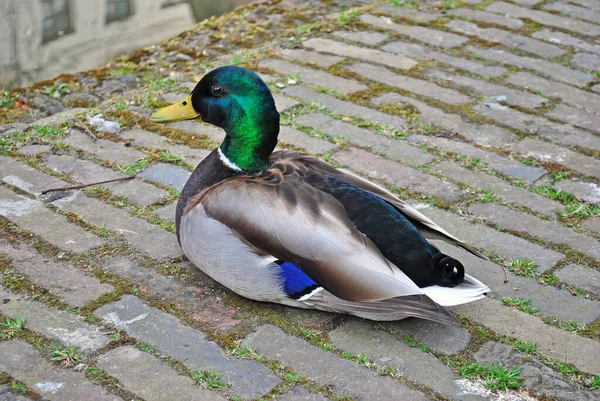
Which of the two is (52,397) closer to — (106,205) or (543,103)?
(106,205)

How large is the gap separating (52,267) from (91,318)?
0.40m

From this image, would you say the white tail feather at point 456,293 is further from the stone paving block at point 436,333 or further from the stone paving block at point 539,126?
the stone paving block at point 539,126

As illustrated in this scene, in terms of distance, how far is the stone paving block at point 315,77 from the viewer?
5.23m

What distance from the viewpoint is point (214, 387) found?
292cm

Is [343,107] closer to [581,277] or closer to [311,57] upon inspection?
[311,57]

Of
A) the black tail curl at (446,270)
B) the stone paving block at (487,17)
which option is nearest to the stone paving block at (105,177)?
the black tail curl at (446,270)

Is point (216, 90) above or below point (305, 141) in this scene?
above

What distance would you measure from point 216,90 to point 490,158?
1.68 m

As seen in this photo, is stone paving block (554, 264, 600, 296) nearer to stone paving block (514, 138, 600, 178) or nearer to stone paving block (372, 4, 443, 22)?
stone paving block (514, 138, 600, 178)

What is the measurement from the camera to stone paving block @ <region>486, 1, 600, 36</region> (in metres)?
6.09

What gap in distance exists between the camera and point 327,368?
9.99 feet

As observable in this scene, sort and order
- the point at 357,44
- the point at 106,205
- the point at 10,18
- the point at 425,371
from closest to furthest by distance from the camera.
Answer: the point at 425,371 → the point at 106,205 → the point at 357,44 → the point at 10,18

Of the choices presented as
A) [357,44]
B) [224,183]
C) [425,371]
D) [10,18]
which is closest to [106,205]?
[224,183]

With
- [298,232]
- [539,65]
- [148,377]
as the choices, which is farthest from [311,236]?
[539,65]
